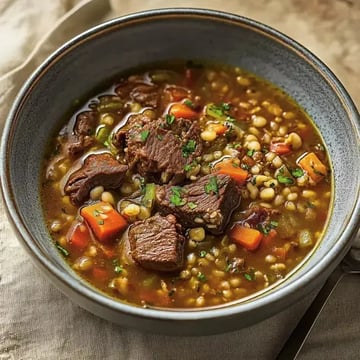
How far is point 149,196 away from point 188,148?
357 millimetres

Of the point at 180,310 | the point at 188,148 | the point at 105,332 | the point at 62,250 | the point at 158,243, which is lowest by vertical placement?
the point at 105,332

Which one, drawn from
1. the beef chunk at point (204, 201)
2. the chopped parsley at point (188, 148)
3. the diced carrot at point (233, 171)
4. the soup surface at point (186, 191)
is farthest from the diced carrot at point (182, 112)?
the beef chunk at point (204, 201)

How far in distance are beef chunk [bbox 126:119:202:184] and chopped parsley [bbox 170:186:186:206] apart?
3.0 inches

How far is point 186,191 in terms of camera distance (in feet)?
13.4

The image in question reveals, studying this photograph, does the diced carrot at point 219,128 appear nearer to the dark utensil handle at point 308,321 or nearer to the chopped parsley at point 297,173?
the chopped parsley at point 297,173

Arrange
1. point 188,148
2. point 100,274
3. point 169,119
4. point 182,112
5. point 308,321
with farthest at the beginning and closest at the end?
point 182,112, point 169,119, point 188,148, point 308,321, point 100,274

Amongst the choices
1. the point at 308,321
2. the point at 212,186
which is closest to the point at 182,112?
the point at 212,186

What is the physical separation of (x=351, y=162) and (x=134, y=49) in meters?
1.47

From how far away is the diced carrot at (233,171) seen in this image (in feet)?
13.7

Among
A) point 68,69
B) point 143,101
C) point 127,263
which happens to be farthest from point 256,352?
point 68,69

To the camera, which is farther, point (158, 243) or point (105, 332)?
point (105, 332)

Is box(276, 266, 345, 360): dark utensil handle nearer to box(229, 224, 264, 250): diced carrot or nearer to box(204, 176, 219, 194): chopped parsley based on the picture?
box(229, 224, 264, 250): diced carrot

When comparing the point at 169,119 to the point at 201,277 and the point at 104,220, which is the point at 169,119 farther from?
the point at 201,277

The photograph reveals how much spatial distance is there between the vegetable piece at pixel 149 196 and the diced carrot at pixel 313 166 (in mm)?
833
